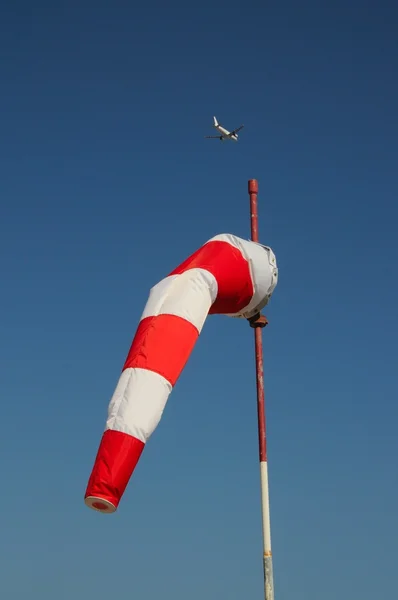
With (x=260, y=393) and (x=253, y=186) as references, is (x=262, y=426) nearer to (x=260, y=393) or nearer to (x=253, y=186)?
(x=260, y=393)

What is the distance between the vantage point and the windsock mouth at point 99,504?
404 inches

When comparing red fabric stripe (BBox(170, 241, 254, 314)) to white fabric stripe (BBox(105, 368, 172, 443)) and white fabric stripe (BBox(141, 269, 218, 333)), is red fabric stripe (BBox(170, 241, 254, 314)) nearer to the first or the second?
white fabric stripe (BBox(141, 269, 218, 333))

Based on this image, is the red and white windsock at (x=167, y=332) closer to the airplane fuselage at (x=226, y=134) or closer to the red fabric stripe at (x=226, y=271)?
the red fabric stripe at (x=226, y=271)

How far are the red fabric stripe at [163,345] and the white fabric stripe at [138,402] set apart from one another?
5.4 inches

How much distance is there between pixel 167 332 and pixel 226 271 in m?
1.71

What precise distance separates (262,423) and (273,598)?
98.3 inches

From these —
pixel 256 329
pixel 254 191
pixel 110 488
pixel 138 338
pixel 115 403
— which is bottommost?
pixel 110 488

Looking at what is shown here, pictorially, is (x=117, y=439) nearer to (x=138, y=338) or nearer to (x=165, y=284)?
(x=138, y=338)

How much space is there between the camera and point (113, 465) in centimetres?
1042

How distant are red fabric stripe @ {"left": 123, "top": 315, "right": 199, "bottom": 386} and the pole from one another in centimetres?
159

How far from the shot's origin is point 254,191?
46.9 ft

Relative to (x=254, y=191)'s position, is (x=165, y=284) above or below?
below

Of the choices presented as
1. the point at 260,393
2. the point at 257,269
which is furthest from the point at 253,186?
the point at 260,393

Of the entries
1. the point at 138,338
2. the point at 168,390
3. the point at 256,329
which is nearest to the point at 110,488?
the point at 168,390
